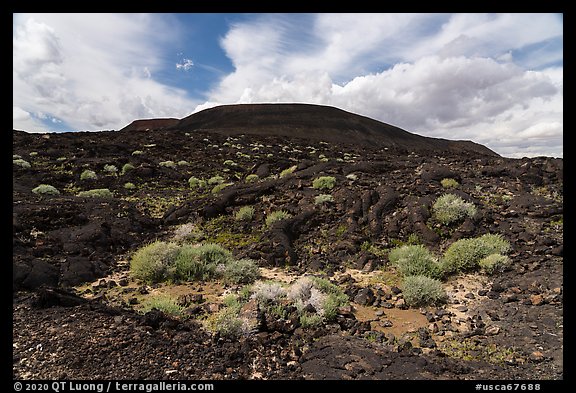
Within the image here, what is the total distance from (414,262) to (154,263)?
632cm

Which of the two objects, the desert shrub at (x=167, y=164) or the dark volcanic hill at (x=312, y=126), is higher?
the dark volcanic hill at (x=312, y=126)

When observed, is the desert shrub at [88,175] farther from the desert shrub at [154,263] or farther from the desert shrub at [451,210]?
the desert shrub at [451,210]

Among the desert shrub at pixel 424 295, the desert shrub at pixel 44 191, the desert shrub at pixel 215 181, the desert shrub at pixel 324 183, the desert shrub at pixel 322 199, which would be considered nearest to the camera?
the desert shrub at pixel 424 295

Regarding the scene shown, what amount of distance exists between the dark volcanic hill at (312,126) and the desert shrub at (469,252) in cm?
A: 5955

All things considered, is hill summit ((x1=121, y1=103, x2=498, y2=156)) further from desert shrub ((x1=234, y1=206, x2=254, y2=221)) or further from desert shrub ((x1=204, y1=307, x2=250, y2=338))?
desert shrub ((x1=204, y1=307, x2=250, y2=338))

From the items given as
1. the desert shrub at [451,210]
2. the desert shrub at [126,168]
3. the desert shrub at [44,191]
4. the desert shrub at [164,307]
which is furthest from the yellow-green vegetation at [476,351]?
the desert shrub at [126,168]

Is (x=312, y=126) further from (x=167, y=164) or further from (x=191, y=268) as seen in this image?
(x=191, y=268)

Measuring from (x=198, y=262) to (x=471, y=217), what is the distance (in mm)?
8046

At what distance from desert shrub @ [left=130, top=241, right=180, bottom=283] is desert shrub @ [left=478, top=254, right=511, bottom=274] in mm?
7513

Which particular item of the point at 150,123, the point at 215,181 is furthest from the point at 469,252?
the point at 150,123

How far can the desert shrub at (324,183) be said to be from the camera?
14.0 metres

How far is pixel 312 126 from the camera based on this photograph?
76375 millimetres

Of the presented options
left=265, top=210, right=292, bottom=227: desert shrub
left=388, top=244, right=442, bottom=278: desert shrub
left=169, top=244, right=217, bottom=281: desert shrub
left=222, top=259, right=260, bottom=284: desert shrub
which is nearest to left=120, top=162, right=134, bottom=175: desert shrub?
left=265, top=210, right=292, bottom=227: desert shrub
